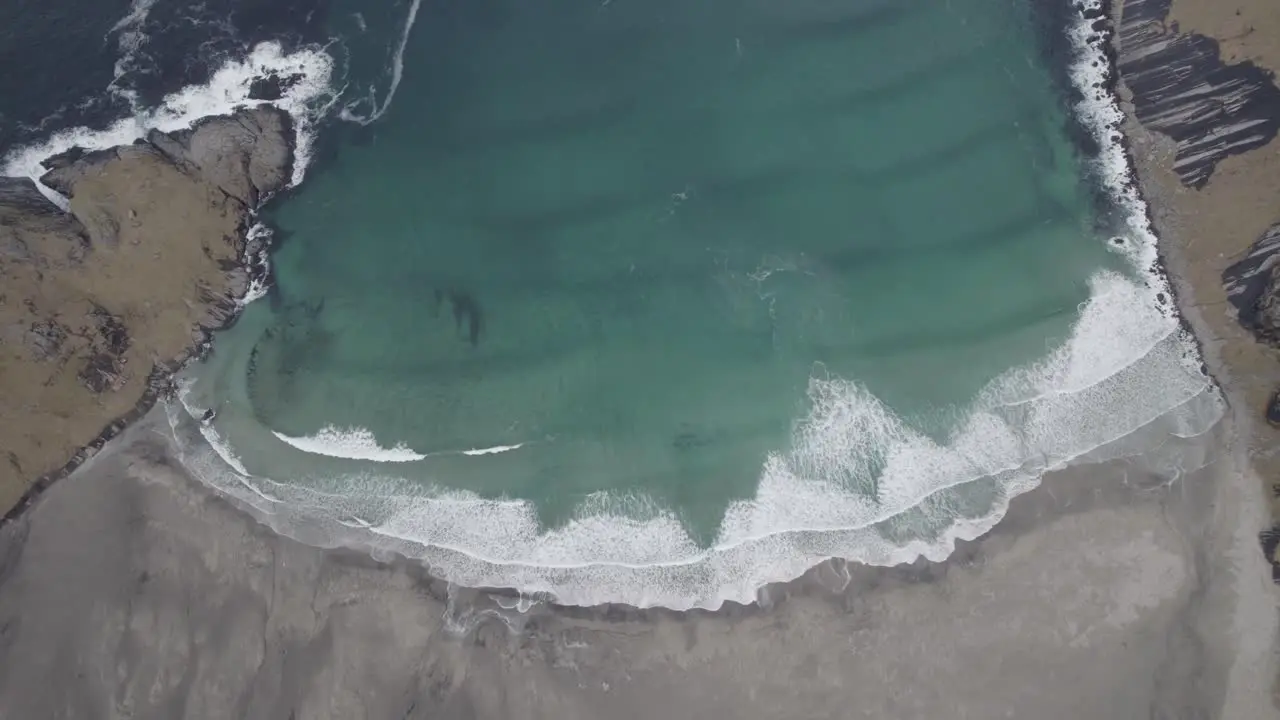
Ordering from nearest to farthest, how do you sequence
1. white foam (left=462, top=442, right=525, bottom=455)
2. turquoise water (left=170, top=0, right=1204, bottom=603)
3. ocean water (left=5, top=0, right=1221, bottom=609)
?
ocean water (left=5, top=0, right=1221, bottom=609) < turquoise water (left=170, top=0, right=1204, bottom=603) < white foam (left=462, top=442, right=525, bottom=455)

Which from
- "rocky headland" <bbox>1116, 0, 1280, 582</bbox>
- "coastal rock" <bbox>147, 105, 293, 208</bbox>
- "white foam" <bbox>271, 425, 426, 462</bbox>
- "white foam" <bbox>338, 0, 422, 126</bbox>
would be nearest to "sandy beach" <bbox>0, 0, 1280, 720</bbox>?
"rocky headland" <bbox>1116, 0, 1280, 582</bbox>

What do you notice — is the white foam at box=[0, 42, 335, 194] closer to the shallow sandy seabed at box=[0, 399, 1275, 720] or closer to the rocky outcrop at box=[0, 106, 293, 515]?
the rocky outcrop at box=[0, 106, 293, 515]

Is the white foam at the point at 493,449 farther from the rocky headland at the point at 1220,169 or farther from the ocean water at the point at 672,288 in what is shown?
the rocky headland at the point at 1220,169

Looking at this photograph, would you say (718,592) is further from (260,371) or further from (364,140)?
A: (364,140)

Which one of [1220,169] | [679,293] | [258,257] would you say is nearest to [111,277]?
[258,257]

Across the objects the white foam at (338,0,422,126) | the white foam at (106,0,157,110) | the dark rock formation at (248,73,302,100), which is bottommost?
the white foam at (338,0,422,126)

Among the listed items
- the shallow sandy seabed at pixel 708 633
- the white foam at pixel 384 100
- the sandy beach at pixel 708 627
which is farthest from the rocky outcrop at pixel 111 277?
the shallow sandy seabed at pixel 708 633

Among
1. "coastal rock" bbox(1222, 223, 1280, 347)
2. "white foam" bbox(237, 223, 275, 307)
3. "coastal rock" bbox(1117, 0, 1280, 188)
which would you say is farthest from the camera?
"white foam" bbox(237, 223, 275, 307)

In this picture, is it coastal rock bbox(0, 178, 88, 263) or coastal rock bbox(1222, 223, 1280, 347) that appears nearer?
coastal rock bbox(1222, 223, 1280, 347)
